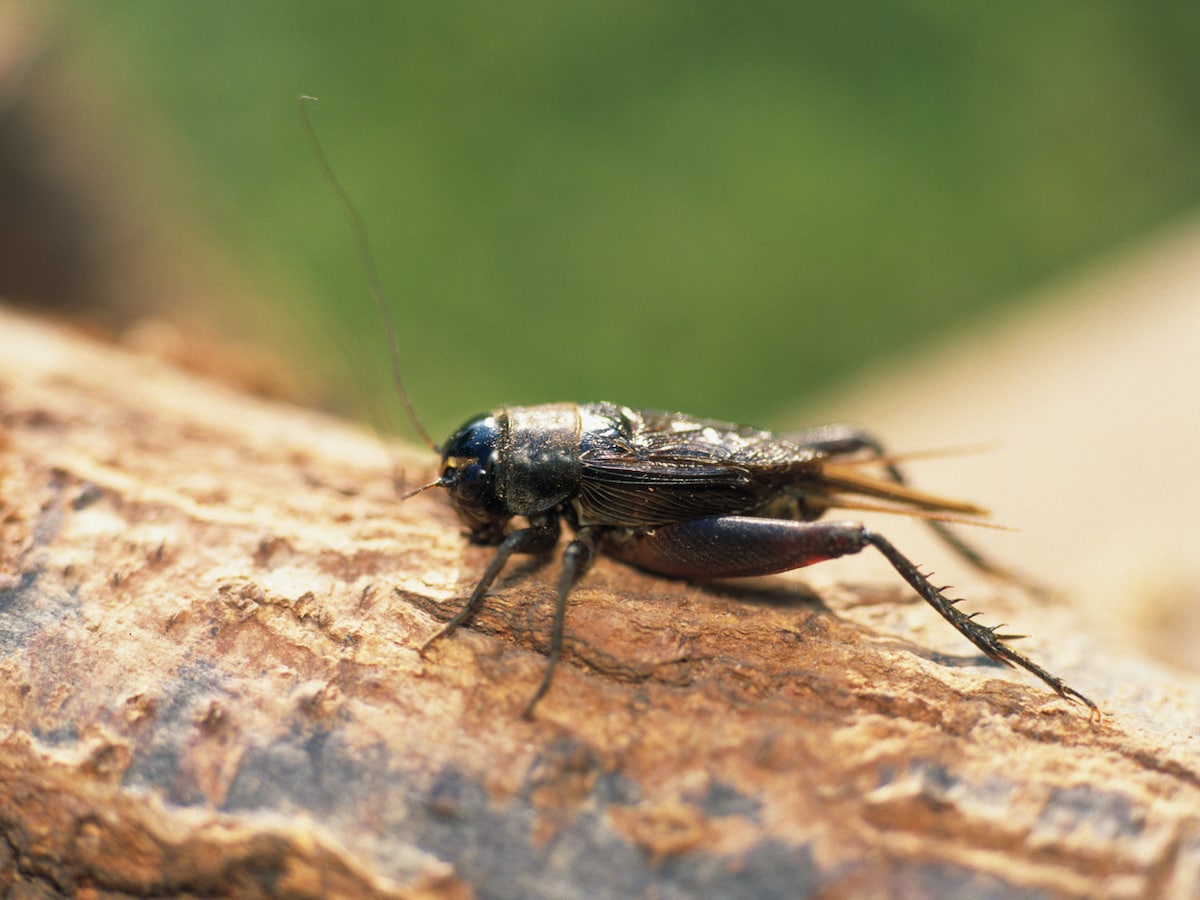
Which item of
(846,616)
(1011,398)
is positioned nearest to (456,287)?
(1011,398)

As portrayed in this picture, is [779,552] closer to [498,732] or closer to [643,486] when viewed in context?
[643,486]

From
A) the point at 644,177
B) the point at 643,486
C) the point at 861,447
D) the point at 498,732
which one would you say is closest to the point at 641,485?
the point at 643,486

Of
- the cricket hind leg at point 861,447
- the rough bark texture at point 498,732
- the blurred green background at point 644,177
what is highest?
the blurred green background at point 644,177

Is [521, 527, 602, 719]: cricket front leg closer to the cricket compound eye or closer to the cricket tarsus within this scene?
the cricket compound eye

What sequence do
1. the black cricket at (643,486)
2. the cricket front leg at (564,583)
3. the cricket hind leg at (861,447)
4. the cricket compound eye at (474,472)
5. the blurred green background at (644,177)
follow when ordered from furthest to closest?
1. the blurred green background at (644,177)
2. the cricket hind leg at (861,447)
3. the cricket compound eye at (474,472)
4. the black cricket at (643,486)
5. the cricket front leg at (564,583)

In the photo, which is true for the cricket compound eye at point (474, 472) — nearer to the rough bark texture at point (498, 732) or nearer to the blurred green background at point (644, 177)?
the rough bark texture at point (498, 732)

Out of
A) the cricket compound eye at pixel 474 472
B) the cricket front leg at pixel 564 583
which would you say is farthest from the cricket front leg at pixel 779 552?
the cricket compound eye at pixel 474 472
